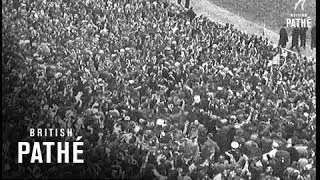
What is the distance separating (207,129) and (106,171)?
1.77 metres

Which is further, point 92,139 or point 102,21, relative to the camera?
point 102,21

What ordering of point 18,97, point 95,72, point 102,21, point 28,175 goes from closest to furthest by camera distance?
point 28,175
point 18,97
point 95,72
point 102,21

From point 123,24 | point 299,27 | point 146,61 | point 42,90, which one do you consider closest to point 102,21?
point 123,24

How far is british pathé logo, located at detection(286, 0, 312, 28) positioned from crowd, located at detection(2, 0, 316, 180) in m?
0.58

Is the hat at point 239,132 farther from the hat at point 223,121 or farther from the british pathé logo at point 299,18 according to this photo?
the british pathé logo at point 299,18

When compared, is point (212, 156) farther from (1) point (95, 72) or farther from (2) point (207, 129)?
(1) point (95, 72)

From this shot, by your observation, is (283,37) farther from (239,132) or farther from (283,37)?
(239,132)

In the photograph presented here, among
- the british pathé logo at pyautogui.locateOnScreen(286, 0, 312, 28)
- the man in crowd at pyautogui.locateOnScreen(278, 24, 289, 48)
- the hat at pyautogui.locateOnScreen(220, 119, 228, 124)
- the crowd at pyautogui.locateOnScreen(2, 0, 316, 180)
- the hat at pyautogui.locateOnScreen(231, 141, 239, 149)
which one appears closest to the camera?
the crowd at pyautogui.locateOnScreen(2, 0, 316, 180)

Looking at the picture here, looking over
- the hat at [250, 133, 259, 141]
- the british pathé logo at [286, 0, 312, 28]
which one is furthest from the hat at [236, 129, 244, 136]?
the british pathé logo at [286, 0, 312, 28]

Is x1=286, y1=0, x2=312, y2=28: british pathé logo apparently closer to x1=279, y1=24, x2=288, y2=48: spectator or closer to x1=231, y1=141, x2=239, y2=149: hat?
x1=279, y1=24, x2=288, y2=48: spectator

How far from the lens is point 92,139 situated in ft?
27.7

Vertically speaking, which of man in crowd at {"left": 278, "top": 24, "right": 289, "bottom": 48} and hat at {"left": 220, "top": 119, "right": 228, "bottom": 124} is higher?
man in crowd at {"left": 278, "top": 24, "right": 289, "bottom": 48}

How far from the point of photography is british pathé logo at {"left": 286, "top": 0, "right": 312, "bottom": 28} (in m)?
9.31

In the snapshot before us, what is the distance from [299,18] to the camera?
31.0 feet
